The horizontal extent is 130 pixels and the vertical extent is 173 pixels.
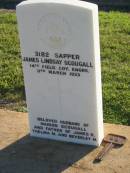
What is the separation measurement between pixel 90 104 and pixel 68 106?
285 millimetres

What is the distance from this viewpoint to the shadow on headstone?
18.8ft

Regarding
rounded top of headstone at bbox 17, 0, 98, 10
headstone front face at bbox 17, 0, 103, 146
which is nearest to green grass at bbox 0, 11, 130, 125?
headstone front face at bbox 17, 0, 103, 146

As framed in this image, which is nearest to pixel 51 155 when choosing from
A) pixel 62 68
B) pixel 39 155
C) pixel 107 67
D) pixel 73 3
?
pixel 39 155

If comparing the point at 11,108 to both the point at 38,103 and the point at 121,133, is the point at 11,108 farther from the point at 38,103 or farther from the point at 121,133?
the point at 121,133

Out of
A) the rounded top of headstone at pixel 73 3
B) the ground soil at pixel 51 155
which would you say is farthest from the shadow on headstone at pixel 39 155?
the rounded top of headstone at pixel 73 3

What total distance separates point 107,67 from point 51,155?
2.67m

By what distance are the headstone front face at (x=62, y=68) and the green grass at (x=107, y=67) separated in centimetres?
81

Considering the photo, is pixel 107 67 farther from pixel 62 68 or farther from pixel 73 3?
pixel 73 3

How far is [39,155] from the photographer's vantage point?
5.95 meters

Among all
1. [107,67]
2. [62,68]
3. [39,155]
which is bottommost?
[39,155]

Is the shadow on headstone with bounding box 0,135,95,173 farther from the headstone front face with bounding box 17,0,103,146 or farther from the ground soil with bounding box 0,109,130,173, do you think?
the headstone front face with bounding box 17,0,103,146

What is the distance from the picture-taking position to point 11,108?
7.14m

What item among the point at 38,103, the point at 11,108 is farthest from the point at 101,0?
the point at 38,103

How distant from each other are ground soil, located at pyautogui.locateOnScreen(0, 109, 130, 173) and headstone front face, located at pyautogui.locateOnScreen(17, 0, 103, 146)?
0.46 ft
